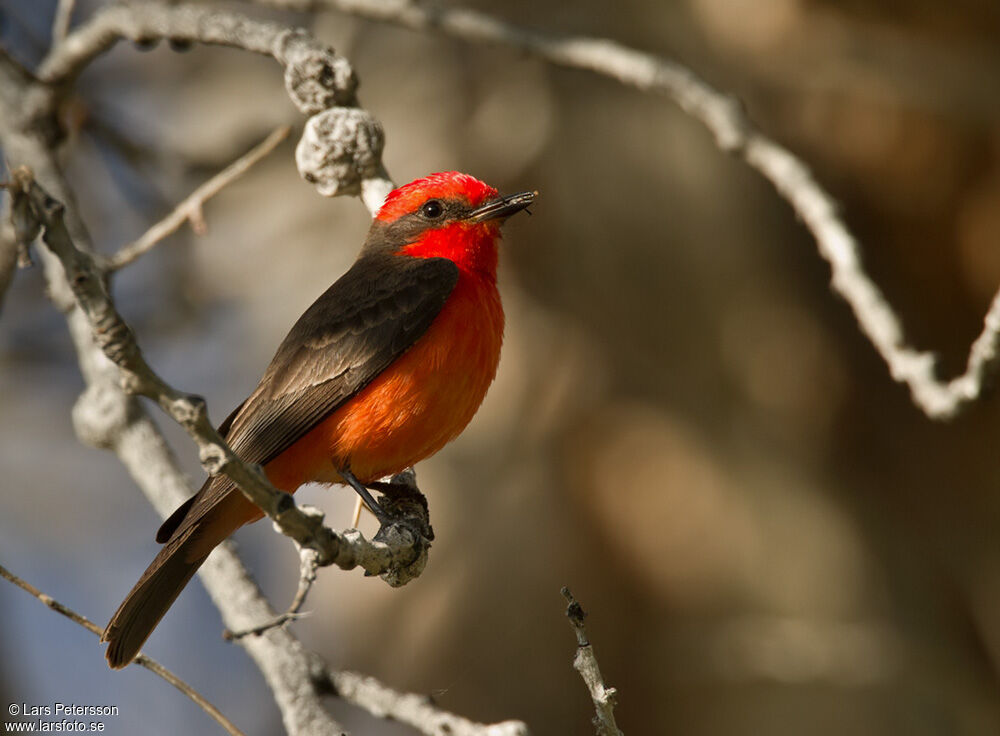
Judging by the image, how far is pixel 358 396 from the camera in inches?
171

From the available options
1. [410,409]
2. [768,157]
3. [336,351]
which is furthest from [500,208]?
[768,157]

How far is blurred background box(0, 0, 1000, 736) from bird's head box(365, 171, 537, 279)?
1.97 metres

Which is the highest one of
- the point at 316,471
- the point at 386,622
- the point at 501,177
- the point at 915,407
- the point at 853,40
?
the point at 853,40

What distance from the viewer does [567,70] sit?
7125mm

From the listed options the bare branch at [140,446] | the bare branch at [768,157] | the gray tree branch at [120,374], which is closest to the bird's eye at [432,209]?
the gray tree branch at [120,374]

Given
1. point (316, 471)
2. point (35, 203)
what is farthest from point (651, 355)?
point (35, 203)

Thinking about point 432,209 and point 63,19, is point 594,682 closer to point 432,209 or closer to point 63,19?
point 432,209

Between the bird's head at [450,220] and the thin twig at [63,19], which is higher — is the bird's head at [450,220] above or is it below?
below

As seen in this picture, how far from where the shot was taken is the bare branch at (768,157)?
9.41ft

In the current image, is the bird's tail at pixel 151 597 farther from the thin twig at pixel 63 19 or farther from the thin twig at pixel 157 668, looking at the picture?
the thin twig at pixel 63 19

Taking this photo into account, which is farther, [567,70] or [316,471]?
[567,70]

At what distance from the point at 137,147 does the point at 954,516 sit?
17.4 feet

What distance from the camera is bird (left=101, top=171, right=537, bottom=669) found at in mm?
4074

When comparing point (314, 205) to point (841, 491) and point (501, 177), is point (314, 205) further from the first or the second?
point (841, 491)
